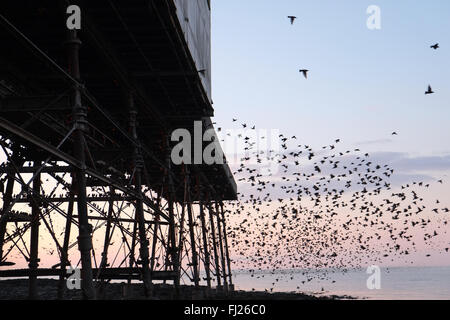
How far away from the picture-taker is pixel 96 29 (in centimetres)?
1232

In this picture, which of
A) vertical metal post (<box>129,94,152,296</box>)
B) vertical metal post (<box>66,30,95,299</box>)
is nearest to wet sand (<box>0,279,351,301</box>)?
vertical metal post (<box>129,94,152,296</box>)

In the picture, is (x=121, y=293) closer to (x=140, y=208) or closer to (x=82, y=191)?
(x=140, y=208)

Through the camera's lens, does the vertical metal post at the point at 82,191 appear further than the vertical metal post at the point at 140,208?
No

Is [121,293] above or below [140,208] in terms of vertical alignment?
below

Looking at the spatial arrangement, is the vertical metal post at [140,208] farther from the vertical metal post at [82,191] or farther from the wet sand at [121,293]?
the vertical metal post at [82,191]

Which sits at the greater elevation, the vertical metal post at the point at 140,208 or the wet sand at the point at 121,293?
the vertical metal post at the point at 140,208

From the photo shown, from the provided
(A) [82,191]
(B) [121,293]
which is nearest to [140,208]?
(B) [121,293]

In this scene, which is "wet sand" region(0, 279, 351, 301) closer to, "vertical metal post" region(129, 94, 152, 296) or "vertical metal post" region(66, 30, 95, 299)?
"vertical metal post" region(129, 94, 152, 296)

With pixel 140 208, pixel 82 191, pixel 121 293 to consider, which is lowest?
pixel 121 293

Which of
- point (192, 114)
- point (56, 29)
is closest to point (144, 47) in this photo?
point (56, 29)

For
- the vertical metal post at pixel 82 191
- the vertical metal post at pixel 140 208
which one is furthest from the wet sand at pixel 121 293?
the vertical metal post at pixel 82 191
